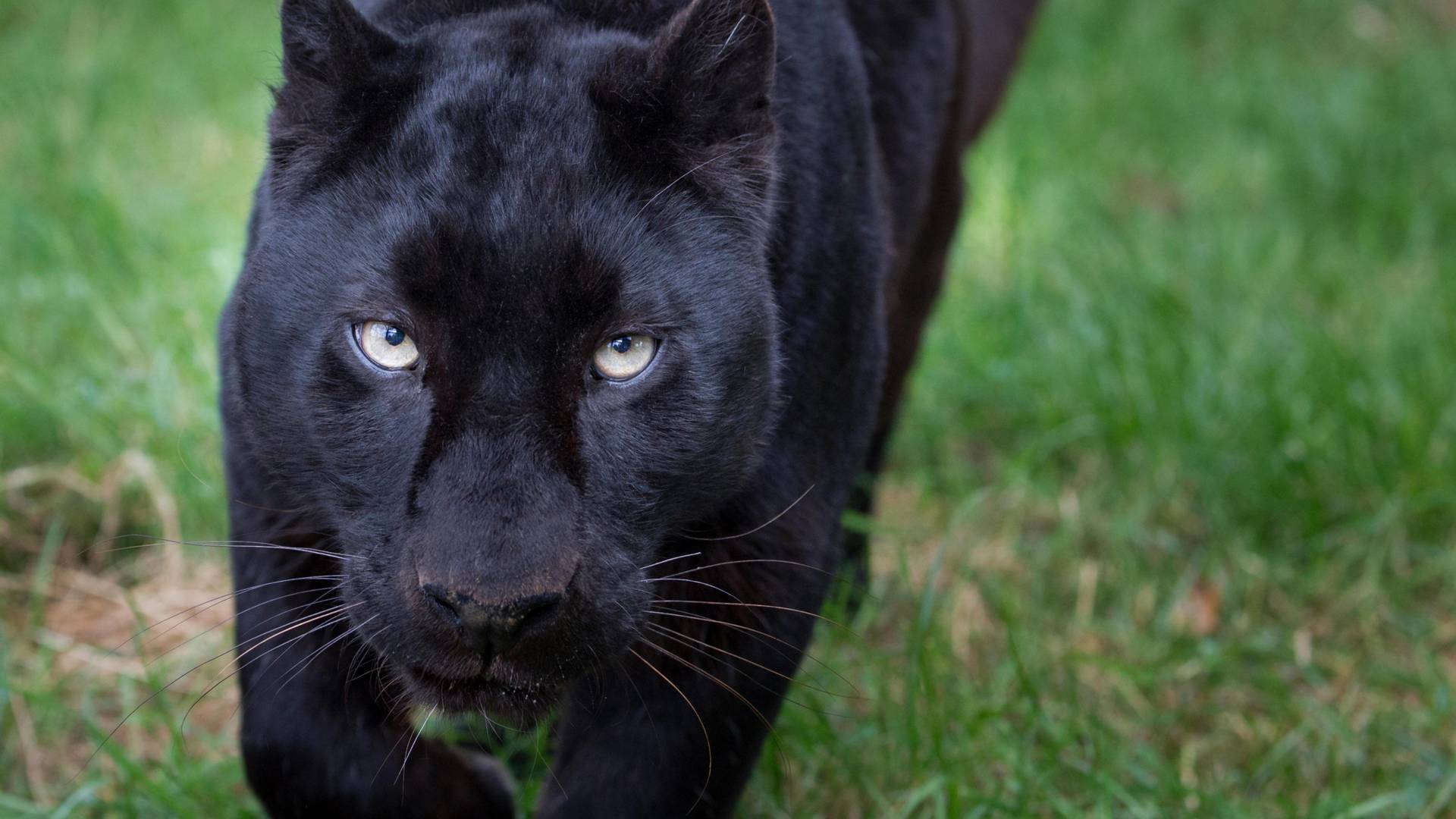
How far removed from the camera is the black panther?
1.71 metres

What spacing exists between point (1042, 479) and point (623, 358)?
207 cm

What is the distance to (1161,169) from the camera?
5531mm

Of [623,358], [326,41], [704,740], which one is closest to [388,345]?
[623,358]

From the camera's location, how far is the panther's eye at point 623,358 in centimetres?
177

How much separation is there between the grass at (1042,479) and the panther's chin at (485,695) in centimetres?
37

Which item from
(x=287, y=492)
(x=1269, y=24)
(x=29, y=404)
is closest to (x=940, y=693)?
(x=287, y=492)

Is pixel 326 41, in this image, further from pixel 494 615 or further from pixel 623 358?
pixel 494 615

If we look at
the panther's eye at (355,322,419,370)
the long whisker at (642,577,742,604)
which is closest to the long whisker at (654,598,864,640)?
the long whisker at (642,577,742,604)

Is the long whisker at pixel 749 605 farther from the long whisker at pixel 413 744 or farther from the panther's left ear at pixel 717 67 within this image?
the panther's left ear at pixel 717 67

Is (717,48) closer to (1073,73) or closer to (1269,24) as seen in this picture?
(1073,73)

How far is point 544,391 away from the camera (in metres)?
1.71

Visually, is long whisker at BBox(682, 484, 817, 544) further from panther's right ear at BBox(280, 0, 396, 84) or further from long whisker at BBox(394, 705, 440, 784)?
panther's right ear at BBox(280, 0, 396, 84)

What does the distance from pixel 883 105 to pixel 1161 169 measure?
3129mm

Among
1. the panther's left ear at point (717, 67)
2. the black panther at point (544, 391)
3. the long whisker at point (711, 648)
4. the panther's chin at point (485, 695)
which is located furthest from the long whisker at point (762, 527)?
the panther's left ear at point (717, 67)
